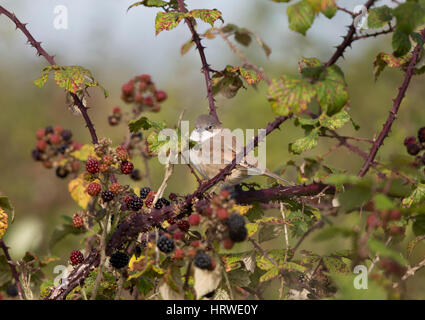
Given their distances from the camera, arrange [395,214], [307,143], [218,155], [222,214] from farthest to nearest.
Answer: [218,155], [307,143], [222,214], [395,214]

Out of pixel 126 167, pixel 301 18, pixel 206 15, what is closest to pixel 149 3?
pixel 206 15

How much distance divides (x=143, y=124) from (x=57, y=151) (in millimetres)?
458

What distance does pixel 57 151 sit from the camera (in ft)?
6.91

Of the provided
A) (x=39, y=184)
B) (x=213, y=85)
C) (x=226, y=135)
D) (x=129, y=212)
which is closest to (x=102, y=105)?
(x=39, y=184)

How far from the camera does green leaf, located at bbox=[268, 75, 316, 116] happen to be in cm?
145

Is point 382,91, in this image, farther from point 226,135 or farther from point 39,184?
point 39,184

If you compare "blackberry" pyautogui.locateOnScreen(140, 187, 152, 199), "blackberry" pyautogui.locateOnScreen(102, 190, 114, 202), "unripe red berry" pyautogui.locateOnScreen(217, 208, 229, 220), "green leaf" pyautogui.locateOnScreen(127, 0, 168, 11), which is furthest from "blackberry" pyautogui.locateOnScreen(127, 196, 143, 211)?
"green leaf" pyautogui.locateOnScreen(127, 0, 168, 11)

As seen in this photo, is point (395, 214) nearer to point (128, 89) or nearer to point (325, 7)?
point (325, 7)

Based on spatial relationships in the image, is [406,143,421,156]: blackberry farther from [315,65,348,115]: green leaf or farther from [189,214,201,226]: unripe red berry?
[189,214,201,226]: unripe red berry

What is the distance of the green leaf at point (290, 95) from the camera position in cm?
145

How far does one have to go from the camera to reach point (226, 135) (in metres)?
3.22

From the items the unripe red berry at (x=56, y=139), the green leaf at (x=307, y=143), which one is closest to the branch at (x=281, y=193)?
the green leaf at (x=307, y=143)

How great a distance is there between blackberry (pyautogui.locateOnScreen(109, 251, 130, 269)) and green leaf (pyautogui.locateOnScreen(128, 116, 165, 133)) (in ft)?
1.73

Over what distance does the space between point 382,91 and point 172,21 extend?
141 inches
